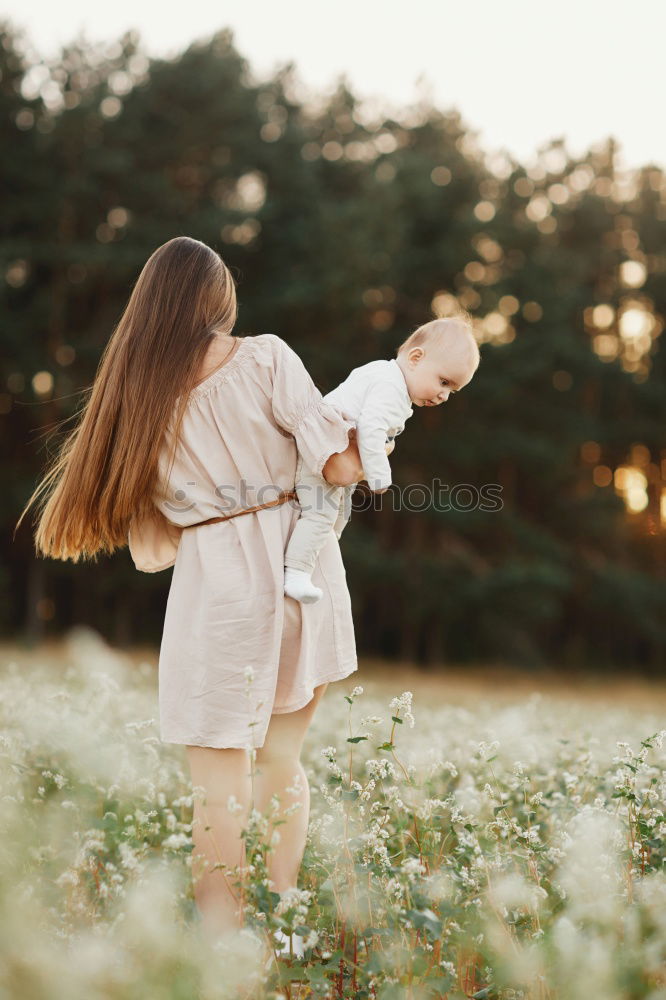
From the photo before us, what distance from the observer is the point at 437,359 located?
3.77 metres

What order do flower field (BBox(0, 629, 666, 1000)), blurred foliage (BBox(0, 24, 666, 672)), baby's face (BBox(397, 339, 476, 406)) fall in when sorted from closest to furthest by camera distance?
flower field (BBox(0, 629, 666, 1000)) < baby's face (BBox(397, 339, 476, 406)) < blurred foliage (BBox(0, 24, 666, 672))

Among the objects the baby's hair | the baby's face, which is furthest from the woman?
the baby's hair

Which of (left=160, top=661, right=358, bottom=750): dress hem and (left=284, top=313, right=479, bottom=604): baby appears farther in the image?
(left=284, top=313, right=479, bottom=604): baby

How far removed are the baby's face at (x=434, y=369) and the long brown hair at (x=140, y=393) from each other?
770mm

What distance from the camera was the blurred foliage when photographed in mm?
23734

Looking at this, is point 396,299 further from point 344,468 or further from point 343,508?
point 344,468

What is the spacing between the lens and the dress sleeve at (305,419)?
10.5ft

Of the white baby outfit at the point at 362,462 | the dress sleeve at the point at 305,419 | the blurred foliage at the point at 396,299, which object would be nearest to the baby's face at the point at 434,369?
the white baby outfit at the point at 362,462

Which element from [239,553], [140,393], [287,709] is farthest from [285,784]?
[140,393]

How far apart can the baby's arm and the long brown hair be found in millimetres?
584

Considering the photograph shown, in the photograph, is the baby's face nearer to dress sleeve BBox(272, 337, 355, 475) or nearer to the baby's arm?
the baby's arm

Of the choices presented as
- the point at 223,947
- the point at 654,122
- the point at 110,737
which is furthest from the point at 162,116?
the point at 223,947

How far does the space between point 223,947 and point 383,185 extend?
81.0 ft

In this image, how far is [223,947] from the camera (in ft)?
7.63
